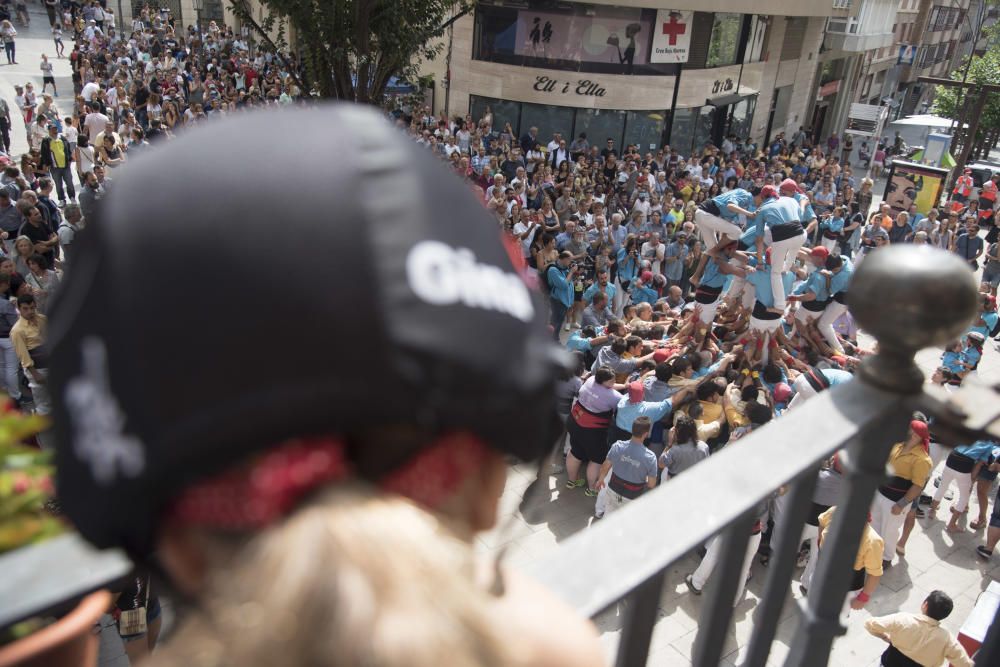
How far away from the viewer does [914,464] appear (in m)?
6.29

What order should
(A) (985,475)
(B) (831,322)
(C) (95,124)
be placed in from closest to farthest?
(A) (985,475) < (B) (831,322) < (C) (95,124)

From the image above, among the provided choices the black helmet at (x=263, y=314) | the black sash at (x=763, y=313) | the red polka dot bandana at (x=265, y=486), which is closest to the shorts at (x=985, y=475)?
the black sash at (x=763, y=313)

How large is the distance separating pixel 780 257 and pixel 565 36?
43.6 ft

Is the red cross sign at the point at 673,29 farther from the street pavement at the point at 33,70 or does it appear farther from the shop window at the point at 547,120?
the street pavement at the point at 33,70

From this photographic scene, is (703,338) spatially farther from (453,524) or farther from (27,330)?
(453,524)

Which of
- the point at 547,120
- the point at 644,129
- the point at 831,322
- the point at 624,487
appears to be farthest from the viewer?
the point at 644,129

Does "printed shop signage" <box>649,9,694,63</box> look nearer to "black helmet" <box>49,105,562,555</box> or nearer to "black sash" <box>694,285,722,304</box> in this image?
"black sash" <box>694,285,722,304</box>

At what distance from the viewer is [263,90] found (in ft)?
67.3

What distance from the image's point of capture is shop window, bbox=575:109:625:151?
831 inches

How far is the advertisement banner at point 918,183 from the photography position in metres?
16.0

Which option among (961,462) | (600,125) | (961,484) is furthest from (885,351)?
(600,125)

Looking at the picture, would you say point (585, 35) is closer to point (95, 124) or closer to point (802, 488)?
point (95, 124)

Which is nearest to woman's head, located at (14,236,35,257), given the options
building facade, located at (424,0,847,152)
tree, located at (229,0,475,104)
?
tree, located at (229,0,475,104)

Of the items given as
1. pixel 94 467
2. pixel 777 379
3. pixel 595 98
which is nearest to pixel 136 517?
pixel 94 467
